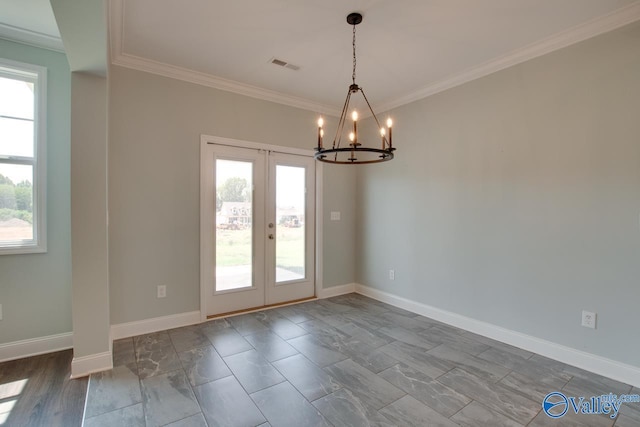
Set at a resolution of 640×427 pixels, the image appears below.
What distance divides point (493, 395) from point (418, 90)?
10.4 ft

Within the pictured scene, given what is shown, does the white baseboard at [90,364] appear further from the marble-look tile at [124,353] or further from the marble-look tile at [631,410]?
the marble-look tile at [631,410]

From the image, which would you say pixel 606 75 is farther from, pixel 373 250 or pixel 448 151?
pixel 373 250

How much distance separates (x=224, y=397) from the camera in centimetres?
206

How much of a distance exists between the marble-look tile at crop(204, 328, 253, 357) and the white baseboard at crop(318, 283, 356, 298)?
5.05 ft

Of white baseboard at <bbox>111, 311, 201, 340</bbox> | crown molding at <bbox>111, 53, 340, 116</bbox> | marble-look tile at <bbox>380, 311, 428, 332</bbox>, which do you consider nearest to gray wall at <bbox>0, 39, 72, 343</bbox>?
white baseboard at <bbox>111, 311, 201, 340</bbox>

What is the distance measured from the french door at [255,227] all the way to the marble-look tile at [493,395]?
2.31 meters

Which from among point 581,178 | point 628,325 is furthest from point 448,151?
point 628,325

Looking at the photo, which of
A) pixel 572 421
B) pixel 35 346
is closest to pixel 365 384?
pixel 572 421

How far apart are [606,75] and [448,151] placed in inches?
54.4

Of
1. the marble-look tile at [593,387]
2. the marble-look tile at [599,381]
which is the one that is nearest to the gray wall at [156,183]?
the marble-look tile at [593,387]

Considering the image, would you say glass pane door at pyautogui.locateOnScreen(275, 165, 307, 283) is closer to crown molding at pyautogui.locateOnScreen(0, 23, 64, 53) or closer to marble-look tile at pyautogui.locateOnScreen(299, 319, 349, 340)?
marble-look tile at pyautogui.locateOnScreen(299, 319, 349, 340)

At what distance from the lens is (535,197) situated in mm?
2758

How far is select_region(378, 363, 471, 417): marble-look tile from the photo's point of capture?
200 cm

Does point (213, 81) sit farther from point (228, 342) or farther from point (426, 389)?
point (426, 389)
